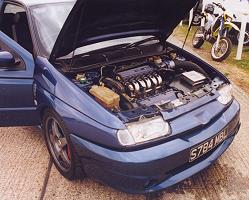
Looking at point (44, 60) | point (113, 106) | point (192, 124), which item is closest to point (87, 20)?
point (44, 60)

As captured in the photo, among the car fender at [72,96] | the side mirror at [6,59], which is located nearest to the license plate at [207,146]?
the car fender at [72,96]

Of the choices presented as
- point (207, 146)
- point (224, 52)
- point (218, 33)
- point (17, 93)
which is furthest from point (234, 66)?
point (17, 93)

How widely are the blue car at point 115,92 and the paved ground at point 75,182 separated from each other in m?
0.16

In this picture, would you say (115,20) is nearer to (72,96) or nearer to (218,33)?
(72,96)

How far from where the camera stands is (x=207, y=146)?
2695 mm

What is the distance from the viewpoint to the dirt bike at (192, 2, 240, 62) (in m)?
6.65

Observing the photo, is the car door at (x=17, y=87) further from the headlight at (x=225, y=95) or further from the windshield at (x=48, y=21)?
the headlight at (x=225, y=95)

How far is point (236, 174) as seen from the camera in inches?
124

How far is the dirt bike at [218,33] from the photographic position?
665cm

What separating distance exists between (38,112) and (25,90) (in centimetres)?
24

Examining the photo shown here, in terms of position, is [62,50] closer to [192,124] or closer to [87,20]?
[87,20]

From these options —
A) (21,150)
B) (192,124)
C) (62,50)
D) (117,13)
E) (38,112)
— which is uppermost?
(117,13)

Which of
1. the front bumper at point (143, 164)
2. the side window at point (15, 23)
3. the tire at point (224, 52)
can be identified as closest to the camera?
the front bumper at point (143, 164)

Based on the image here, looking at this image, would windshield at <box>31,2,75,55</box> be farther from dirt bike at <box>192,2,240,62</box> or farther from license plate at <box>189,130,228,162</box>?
dirt bike at <box>192,2,240,62</box>
